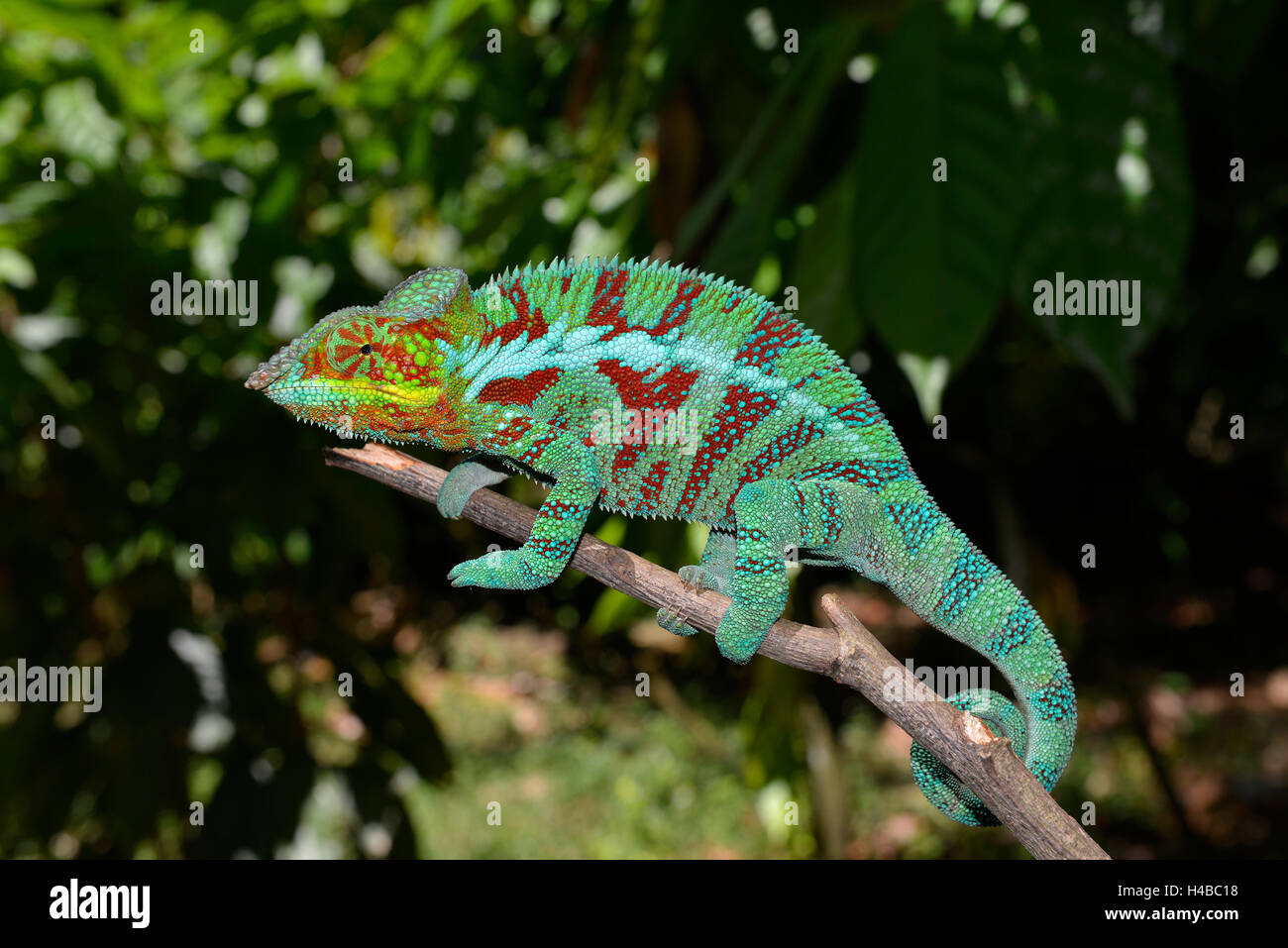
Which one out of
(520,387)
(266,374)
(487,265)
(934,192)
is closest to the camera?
(266,374)

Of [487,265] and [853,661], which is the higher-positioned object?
[487,265]

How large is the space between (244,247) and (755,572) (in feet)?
5.72

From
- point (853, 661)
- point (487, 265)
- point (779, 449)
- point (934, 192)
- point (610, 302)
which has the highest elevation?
point (487, 265)

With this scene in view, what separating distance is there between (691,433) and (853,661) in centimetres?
17

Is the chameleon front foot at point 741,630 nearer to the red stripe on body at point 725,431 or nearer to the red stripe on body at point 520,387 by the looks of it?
the red stripe on body at point 725,431

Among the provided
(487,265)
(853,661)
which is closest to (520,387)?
(853,661)

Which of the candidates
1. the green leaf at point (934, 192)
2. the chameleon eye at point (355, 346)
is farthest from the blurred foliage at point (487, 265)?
the chameleon eye at point (355, 346)

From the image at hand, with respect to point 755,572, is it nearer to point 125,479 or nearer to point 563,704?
point 125,479

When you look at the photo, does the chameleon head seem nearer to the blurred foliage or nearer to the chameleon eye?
the chameleon eye

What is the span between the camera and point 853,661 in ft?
2.17

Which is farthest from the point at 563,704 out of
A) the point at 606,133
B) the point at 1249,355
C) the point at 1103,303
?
the point at 1103,303

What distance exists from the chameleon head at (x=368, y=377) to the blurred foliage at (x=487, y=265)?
0.83ft

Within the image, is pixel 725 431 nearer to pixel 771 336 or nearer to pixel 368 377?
pixel 771 336

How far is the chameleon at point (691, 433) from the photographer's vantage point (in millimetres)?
650
